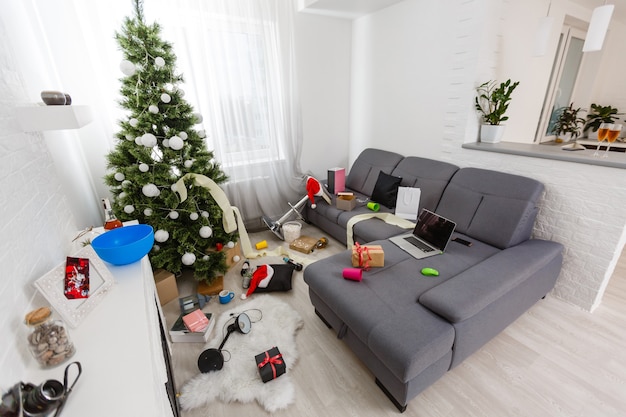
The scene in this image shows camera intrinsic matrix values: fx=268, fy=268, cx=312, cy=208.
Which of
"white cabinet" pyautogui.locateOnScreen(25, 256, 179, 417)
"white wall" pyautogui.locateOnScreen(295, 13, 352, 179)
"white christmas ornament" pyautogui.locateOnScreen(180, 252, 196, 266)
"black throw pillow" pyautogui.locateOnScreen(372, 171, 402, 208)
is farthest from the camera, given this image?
"white wall" pyautogui.locateOnScreen(295, 13, 352, 179)

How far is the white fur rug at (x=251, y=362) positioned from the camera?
1426 millimetres

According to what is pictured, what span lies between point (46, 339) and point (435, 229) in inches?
82.0

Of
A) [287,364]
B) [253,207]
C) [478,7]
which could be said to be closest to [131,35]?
[253,207]

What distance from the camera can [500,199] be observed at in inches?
78.4

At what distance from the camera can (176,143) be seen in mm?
1916

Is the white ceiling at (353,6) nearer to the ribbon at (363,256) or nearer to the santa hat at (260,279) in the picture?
the ribbon at (363,256)

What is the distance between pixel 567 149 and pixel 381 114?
69.5 inches

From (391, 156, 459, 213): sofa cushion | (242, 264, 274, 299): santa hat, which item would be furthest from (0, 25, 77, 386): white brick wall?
(391, 156, 459, 213): sofa cushion

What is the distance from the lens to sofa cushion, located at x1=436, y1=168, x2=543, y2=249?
1.88 m

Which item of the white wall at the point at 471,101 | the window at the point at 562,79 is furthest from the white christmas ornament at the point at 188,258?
the window at the point at 562,79

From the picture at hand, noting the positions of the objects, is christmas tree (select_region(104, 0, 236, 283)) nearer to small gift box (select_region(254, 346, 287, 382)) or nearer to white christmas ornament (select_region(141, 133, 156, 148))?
white christmas ornament (select_region(141, 133, 156, 148))

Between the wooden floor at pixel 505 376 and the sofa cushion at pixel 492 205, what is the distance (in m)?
0.61

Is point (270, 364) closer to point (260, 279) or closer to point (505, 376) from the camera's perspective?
point (260, 279)

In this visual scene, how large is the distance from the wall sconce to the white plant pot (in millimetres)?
692
